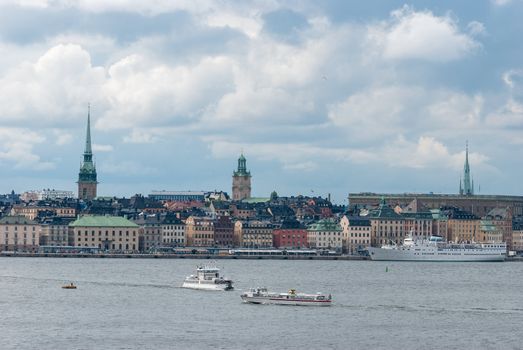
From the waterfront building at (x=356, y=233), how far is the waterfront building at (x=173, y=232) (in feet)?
49.7

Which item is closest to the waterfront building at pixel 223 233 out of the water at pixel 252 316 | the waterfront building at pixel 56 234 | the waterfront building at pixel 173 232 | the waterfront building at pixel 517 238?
the waterfront building at pixel 173 232

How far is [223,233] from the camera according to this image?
489ft

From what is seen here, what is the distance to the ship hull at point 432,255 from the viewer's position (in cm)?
12219

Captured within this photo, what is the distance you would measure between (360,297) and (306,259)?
67.4 m

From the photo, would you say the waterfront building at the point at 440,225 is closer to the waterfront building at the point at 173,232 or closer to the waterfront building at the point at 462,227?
the waterfront building at the point at 462,227

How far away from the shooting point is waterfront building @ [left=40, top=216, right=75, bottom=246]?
14175 centimetres

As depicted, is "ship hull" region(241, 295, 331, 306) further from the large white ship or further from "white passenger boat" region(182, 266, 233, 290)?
the large white ship

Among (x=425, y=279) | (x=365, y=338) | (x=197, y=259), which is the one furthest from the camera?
(x=197, y=259)

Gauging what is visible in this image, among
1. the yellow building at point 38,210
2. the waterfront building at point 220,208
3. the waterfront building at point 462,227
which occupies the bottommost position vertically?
the waterfront building at point 462,227

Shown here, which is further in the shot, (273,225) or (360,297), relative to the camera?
(273,225)

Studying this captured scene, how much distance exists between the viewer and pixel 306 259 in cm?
13300

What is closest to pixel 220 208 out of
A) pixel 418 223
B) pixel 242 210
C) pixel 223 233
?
pixel 242 210

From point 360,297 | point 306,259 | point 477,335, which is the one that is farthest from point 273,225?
point 477,335

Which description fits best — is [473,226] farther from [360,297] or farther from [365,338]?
[365,338]
